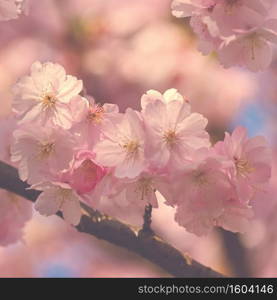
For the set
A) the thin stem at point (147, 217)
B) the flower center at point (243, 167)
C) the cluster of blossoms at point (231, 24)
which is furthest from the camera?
the thin stem at point (147, 217)

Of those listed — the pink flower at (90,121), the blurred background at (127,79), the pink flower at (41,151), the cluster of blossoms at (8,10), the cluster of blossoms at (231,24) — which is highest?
the blurred background at (127,79)

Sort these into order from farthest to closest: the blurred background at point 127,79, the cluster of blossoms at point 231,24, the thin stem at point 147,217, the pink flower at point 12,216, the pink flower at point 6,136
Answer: the blurred background at point 127,79, the pink flower at point 12,216, the pink flower at point 6,136, the thin stem at point 147,217, the cluster of blossoms at point 231,24

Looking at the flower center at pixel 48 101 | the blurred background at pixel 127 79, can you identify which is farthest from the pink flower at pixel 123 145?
the blurred background at pixel 127 79

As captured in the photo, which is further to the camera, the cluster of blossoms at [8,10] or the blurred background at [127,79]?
the blurred background at [127,79]

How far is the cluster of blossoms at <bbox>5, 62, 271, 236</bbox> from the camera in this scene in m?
1.09

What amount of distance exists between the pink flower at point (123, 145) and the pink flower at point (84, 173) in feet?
0.07

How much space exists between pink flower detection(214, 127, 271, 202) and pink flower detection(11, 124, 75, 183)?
0.27m

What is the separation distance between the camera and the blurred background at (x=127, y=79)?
304 centimetres

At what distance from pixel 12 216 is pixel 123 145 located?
0.64 m

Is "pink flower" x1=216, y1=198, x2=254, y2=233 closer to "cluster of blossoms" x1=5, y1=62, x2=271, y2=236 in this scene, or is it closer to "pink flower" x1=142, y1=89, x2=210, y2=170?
"cluster of blossoms" x1=5, y1=62, x2=271, y2=236

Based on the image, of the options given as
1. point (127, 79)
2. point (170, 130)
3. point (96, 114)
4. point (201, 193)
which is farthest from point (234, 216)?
point (127, 79)

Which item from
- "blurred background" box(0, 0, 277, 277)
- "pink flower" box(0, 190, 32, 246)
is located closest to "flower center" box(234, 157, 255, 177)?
"pink flower" box(0, 190, 32, 246)

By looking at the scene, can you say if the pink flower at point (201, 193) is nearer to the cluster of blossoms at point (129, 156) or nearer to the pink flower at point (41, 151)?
the cluster of blossoms at point (129, 156)

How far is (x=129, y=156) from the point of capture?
3.57ft
